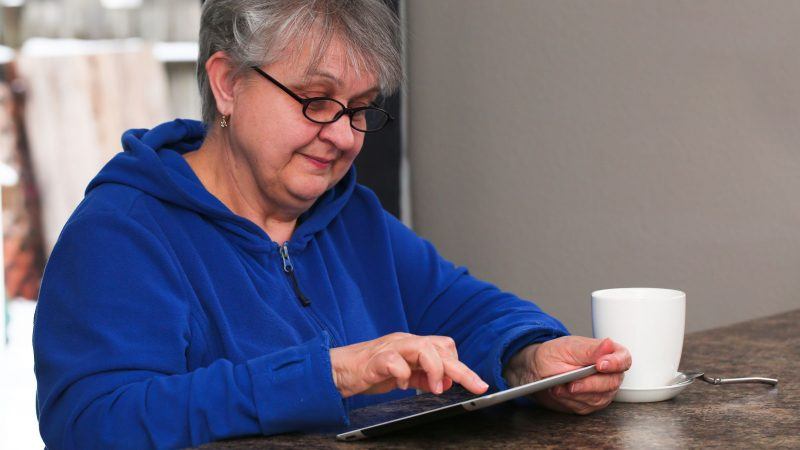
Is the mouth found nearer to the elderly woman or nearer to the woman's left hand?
the elderly woman

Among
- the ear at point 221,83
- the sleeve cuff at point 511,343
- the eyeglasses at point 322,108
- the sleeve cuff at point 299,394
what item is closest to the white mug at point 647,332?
the sleeve cuff at point 511,343

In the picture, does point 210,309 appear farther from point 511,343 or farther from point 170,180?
point 511,343

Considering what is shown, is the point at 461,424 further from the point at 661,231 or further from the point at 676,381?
the point at 661,231

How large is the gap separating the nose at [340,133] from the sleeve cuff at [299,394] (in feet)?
1.36

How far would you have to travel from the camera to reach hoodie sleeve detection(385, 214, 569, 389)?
1419mm

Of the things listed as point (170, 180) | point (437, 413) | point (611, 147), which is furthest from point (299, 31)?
point (611, 147)

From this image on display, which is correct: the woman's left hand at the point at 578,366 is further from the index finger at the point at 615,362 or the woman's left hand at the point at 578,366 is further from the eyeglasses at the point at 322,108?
the eyeglasses at the point at 322,108

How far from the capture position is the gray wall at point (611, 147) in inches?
84.7

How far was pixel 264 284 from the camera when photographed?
134cm

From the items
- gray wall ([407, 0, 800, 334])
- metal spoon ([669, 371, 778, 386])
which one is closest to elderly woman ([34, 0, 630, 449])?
metal spoon ([669, 371, 778, 386])

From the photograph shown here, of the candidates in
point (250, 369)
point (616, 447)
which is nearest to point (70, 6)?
point (250, 369)

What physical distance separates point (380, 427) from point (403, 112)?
6.78ft

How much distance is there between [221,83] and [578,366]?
2.12 feet

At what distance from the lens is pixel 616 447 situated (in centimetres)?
95
